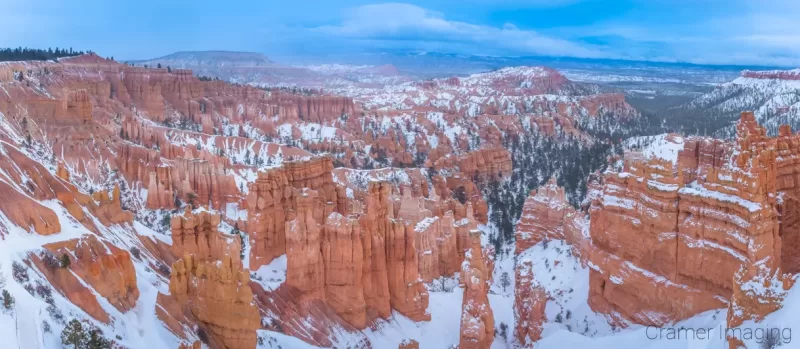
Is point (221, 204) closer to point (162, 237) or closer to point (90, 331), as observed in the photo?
point (162, 237)

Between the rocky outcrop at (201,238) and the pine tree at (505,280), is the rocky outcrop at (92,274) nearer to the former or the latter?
the rocky outcrop at (201,238)

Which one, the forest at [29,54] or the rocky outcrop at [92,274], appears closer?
the rocky outcrop at [92,274]

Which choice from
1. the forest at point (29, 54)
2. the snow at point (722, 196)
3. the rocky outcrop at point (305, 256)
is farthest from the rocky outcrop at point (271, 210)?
the forest at point (29, 54)

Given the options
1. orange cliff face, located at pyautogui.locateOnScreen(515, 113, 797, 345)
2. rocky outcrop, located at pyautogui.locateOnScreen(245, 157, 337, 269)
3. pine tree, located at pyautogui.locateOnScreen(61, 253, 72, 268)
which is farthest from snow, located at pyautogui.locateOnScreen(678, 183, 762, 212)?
pine tree, located at pyautogui.locateOnScreen(61, 253, 72, 268)

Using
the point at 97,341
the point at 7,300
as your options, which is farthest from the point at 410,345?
the point at 7,300

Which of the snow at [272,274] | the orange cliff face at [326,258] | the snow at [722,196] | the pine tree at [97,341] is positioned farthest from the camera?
the snow at [272,274]

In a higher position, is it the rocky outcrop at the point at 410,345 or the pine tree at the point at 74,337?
the pine tree at the point at 74,337

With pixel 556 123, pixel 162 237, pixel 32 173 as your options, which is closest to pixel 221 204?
pixel 162 237
